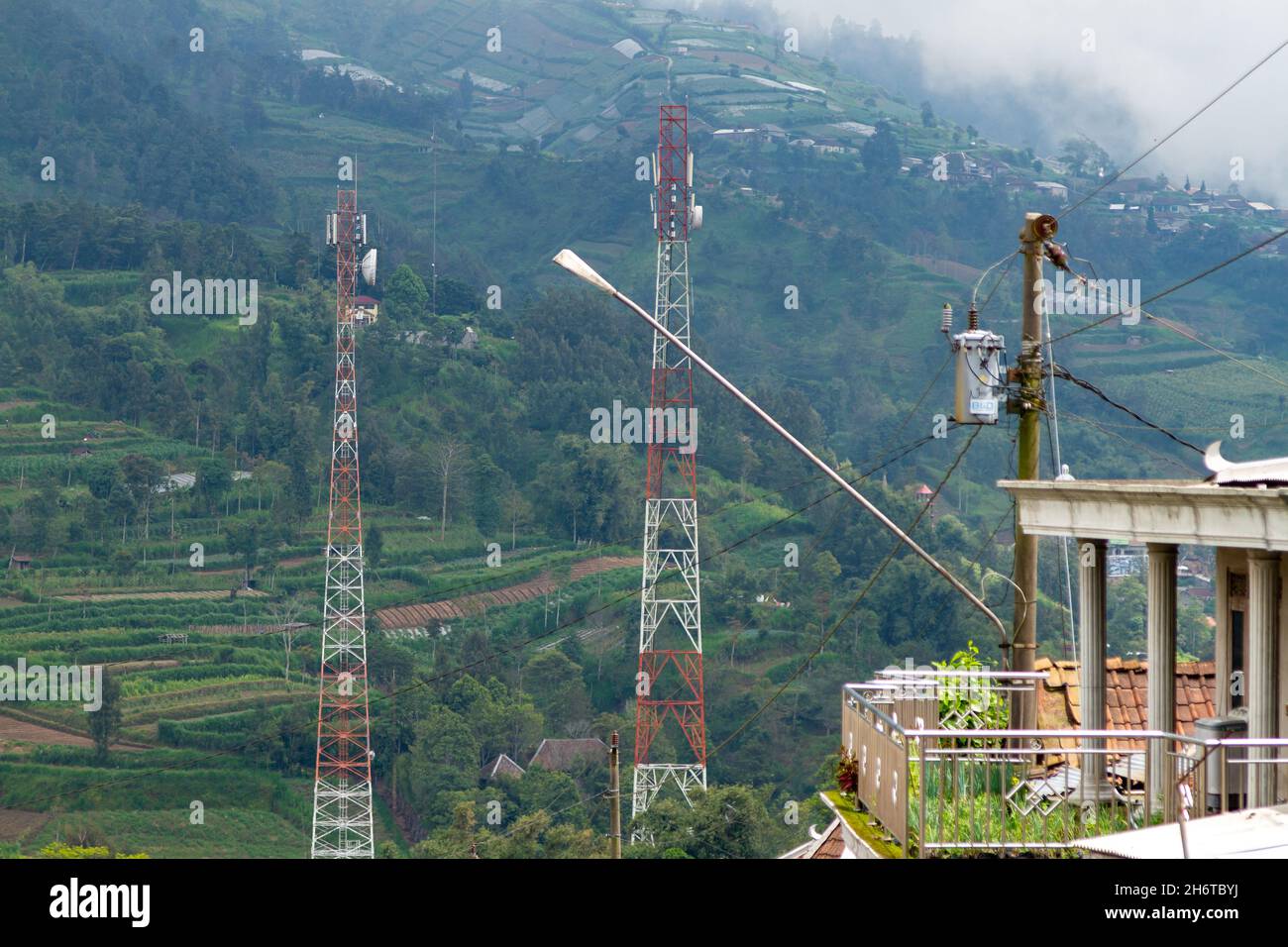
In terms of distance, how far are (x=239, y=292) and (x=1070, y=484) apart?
9159 cm

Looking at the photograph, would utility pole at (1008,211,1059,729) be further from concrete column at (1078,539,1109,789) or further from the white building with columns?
concrete column at (1078,539,1109,789)

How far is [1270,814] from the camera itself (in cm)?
689

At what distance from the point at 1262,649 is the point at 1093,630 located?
1.47 metres

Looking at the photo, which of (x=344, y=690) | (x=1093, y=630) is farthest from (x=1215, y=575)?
(x=344, y=690)

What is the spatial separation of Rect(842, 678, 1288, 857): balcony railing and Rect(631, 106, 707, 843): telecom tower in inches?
867

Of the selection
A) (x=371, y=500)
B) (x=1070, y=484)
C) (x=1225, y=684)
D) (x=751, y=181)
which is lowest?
(x=1225, y=684)

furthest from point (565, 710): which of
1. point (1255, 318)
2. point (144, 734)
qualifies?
point (1255, 318)

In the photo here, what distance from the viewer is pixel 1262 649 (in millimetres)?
8773

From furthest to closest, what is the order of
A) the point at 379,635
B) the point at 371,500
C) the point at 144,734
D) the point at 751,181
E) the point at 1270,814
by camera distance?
the point at 751,181 → the point at 371,500 → the point at 379,635 → the point at 144,734 → the point at 1270,814

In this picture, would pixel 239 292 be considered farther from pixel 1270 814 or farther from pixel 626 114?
pixel 1270 814

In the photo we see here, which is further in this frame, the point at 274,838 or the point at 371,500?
the point at 371,500

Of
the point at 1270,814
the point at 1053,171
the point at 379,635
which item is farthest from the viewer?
the point at 1053,171

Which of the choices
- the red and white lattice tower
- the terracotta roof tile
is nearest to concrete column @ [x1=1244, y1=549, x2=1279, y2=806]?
the terracotta roof tile

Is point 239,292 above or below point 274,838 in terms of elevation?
above
